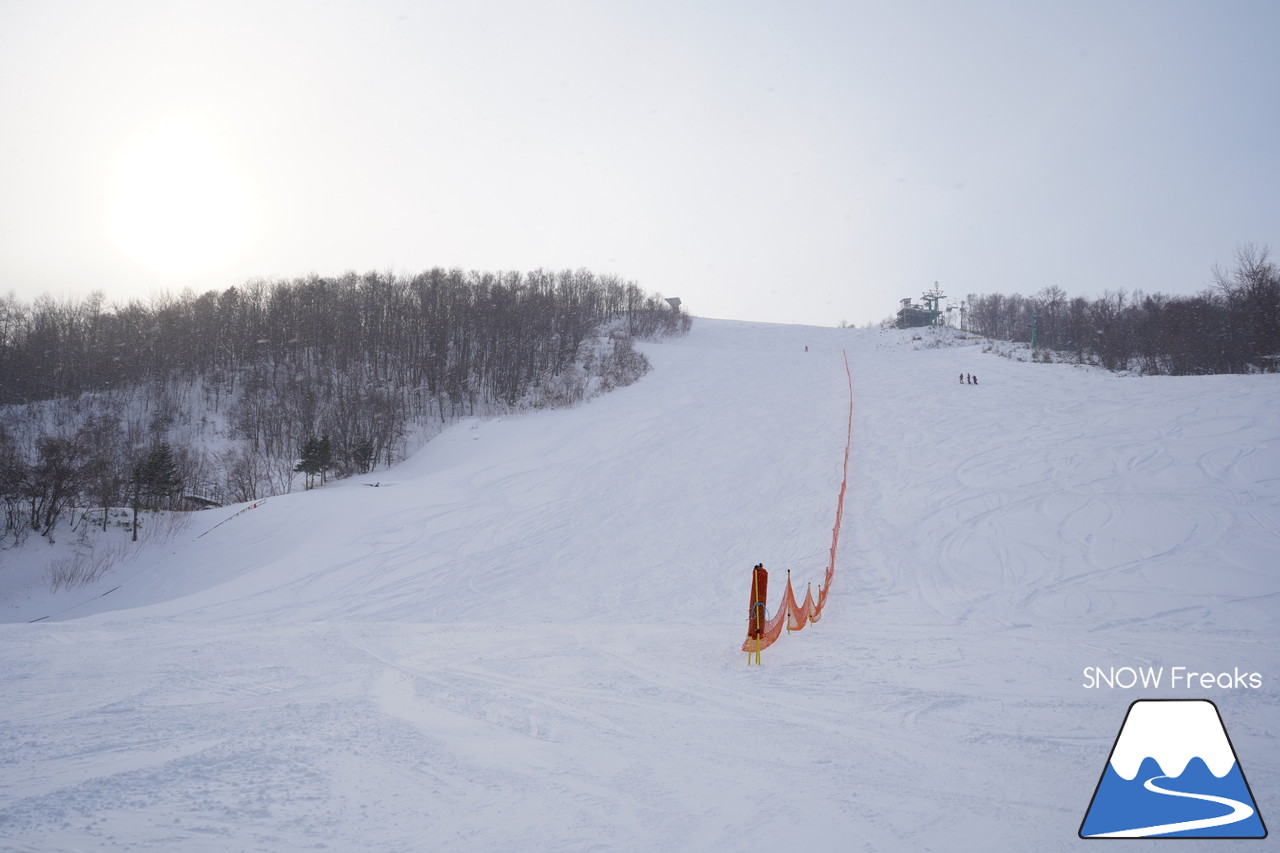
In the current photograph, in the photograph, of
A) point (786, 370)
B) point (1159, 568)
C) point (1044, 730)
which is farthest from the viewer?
point (786, 370)

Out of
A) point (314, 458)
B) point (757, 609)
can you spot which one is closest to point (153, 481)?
point (314, 458)

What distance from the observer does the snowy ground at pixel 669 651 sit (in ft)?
12.3

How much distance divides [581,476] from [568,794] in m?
17.2

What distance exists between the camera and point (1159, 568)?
34.6ft

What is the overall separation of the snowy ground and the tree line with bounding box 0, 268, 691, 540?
1512 cm

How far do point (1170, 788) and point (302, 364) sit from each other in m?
58.8

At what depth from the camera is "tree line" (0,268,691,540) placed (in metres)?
37.9

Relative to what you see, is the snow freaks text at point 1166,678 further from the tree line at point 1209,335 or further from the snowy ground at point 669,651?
the tree line at point 1209,335

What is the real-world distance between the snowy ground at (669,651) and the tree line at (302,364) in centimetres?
→ 1512

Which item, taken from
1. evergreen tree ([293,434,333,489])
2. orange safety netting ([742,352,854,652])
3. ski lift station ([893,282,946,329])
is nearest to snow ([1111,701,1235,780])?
orange safety netting ([742,352,854,652])

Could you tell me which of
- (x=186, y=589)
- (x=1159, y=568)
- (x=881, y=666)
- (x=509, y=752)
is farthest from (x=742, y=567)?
(x=186, y=589)

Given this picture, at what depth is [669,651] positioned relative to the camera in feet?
24.7

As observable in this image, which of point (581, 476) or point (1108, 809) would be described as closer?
A: point (1108, 809)

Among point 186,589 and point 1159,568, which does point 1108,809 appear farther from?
point 186,589
